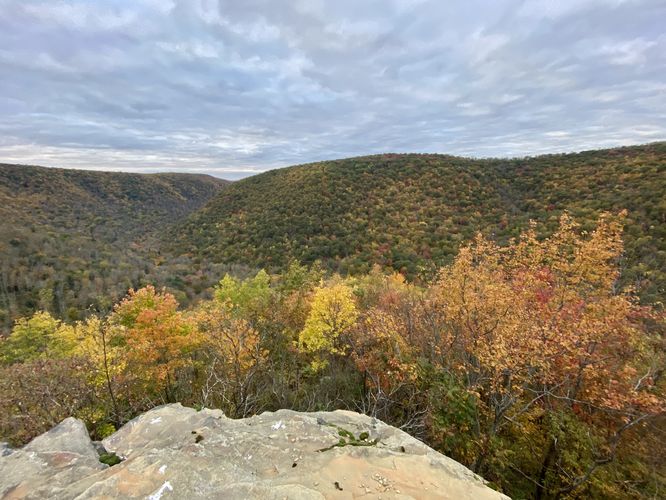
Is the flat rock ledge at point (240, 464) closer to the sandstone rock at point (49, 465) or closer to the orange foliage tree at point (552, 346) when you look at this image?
the sandstone rock at point (49, 465)

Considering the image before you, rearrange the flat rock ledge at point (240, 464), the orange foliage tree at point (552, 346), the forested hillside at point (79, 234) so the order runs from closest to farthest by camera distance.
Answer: the flat rock ledge at point (240, 464) < the orange foliage tree at point (552, 346) < the forested hillside at point (79, 234)

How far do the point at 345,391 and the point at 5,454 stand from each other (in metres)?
12.1

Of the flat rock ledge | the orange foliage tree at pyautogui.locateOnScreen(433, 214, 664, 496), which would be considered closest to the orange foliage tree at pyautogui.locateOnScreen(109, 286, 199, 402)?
the flat rock ledge

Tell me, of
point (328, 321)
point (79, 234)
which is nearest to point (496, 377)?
point (328, 321)

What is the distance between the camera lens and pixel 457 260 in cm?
1309

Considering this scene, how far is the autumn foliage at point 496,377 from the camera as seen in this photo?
9.47 m

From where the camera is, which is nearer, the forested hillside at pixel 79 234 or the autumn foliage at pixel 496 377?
the autumn foliage at pixel 496 377

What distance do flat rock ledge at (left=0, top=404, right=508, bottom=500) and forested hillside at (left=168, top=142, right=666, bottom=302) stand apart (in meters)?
35.0

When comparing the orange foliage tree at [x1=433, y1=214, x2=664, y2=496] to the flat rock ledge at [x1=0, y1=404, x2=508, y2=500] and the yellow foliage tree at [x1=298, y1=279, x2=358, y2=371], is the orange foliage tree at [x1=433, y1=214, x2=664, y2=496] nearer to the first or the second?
the flat rock ledge at [x1=0, y1=404, x2=508, y2=500]

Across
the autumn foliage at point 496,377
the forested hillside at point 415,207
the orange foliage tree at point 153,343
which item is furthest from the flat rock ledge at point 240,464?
the forested hillside at point 415,207

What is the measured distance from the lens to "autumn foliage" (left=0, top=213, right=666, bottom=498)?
31.1 ft

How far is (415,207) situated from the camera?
70125 mm

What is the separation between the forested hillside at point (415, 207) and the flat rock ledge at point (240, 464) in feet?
115

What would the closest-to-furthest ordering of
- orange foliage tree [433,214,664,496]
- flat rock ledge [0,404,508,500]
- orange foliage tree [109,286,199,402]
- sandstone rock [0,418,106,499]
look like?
flat rock ledge [0,404,508,500], sandstone rock [0,418,106,499], orange foliage tree [433,214,664,496], orange foliage tree [109,286,199,402]
